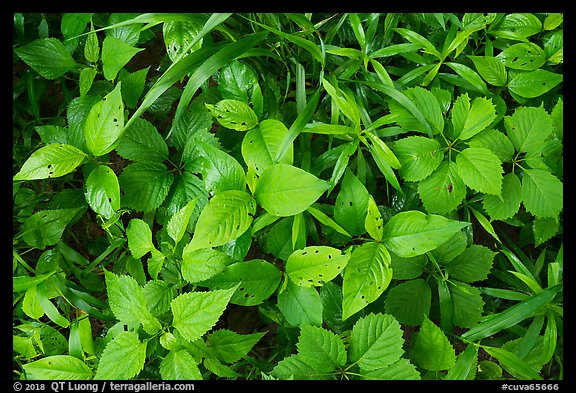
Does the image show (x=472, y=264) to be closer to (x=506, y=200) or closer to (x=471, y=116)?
(x=506, y=200)

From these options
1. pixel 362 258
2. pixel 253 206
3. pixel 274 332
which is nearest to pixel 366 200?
pixel 362 258

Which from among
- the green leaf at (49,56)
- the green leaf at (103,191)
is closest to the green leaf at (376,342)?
the green leaf at (103,191)

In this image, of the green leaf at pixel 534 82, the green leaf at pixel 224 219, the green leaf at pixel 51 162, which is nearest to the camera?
the green leaf at pixel 224 219

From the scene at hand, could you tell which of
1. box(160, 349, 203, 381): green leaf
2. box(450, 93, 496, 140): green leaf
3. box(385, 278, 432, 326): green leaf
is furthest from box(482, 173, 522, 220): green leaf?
box(160, 349, 203, 381): green leaf

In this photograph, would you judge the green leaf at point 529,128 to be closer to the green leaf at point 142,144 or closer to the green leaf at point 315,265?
the green leaf at point 315,265
